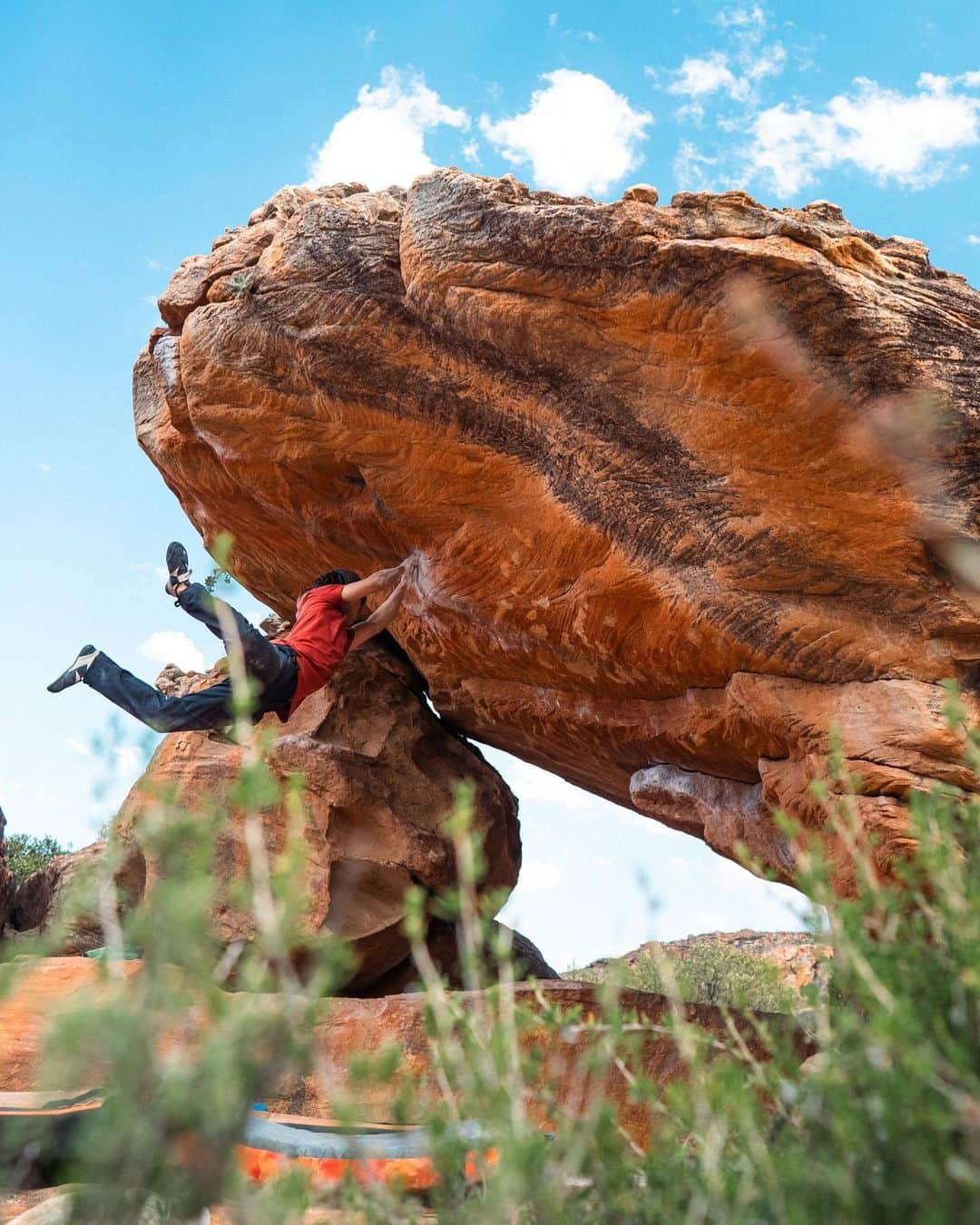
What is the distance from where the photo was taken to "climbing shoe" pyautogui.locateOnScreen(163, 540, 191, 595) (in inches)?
311

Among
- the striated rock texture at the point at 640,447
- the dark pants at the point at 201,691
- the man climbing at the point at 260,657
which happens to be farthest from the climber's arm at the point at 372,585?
the dark pants at the point at 201,691

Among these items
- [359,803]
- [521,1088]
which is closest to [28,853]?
[359,803]

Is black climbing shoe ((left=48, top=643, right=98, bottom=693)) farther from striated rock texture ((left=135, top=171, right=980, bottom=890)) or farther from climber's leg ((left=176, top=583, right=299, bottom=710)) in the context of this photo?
striated rock texture ((left=135, top=171, right=980, bottom=890))

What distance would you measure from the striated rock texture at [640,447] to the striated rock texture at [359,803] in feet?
4.49

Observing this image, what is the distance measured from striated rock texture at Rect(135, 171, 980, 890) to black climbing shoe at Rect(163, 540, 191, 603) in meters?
1.49

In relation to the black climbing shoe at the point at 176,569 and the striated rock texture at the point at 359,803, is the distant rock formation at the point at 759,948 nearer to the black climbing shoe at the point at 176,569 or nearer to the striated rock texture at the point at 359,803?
the striated rock texture at the point at 359,803

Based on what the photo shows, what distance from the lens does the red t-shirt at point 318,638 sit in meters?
8.51

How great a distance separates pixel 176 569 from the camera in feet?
26.1

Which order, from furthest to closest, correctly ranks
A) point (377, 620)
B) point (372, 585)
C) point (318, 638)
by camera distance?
point (377, 620) < point (372, 585) < point (318, 638)

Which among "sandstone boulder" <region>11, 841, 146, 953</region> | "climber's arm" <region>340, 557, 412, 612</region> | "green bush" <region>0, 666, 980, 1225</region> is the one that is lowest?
"green bush" <region>0, 666, 980, 1225</region>

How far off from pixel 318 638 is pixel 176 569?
1.26 meters

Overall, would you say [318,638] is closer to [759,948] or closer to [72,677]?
[72,677]

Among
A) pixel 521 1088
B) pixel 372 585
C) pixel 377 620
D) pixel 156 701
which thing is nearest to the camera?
pixel 521 1088

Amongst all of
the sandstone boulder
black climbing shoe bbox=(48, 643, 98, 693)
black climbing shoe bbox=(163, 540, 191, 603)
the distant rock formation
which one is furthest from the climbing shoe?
the distant rock formation
